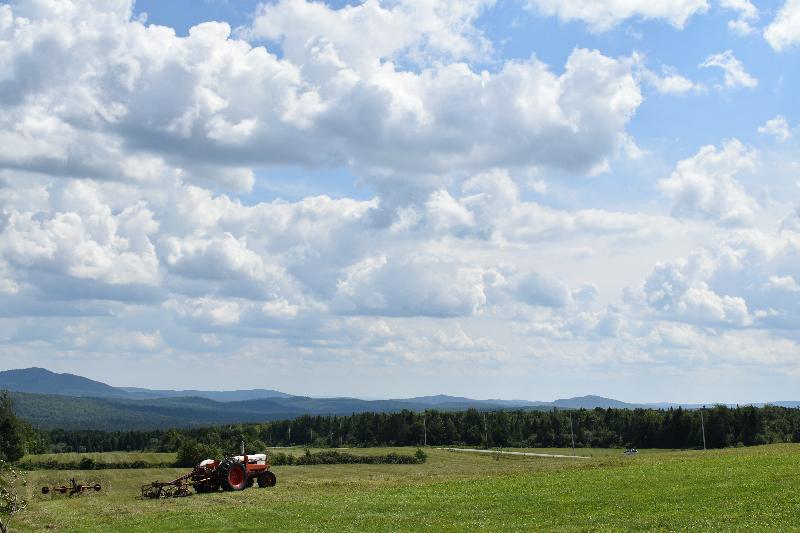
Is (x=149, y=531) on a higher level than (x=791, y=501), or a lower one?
lower

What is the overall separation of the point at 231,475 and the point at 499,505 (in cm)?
2643

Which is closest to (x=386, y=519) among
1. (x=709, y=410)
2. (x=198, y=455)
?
(x=198, y=455)

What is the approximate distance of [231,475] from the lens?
2430 inches

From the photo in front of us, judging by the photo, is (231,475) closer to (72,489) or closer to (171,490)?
(171,490)

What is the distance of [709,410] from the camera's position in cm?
16350

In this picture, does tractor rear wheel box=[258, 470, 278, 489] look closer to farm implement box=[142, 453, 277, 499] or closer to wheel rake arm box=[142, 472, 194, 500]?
farm implement box=[142, 453, 277, 499]

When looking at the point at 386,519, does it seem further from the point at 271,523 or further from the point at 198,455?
the point at 198,455

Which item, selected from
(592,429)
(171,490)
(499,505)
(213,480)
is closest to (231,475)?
(213,480)

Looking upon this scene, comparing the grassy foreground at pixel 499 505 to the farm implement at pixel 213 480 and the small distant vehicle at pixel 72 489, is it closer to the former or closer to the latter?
the farm implement at pixel 213 480

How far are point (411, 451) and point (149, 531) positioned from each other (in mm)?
100044

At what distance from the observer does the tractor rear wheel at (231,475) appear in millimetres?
61469

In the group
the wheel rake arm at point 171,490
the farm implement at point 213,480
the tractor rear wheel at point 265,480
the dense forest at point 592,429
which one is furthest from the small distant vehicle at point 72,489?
the dense forest at point 592,429

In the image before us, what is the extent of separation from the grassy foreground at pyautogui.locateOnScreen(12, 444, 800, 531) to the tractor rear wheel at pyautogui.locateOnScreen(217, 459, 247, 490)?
152 cm

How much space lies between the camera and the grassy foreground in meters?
34.8
